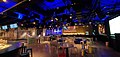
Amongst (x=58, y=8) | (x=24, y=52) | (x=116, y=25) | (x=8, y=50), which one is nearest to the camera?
(x=8, y=50)

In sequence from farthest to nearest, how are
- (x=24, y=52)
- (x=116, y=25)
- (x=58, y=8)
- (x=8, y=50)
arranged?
(x=116, y=25) → (x=58, y=8) → (x=24, y=52) → (x=8, y=50)

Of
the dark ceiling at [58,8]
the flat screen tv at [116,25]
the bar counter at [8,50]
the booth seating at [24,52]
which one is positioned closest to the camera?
the bar counter at [8,50]

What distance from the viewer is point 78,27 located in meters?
27.1

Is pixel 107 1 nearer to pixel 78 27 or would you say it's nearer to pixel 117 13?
pixel 117 13

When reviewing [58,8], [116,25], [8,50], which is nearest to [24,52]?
[8,50]

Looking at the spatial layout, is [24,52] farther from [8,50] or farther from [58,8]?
[58,8]

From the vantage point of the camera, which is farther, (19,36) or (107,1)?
(19,36)

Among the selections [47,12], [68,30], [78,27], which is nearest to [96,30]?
[78,27]

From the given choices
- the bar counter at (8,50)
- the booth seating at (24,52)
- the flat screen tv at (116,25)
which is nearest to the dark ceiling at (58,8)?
the flat screen tv at (116,25)

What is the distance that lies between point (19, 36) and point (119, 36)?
18801 mm

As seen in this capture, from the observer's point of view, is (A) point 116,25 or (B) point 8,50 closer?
(B) point 8,50

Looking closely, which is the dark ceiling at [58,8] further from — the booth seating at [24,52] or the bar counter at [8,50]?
the booth seating at [24,52]

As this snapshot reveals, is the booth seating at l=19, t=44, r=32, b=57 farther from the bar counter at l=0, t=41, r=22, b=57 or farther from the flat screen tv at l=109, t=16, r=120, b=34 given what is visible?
the flat screen tv at l=109, t=16, r=120, b=34

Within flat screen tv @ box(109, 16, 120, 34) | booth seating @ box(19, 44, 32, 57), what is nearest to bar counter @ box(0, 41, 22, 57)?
booth seating @ box(19, 44, 32, 57)
